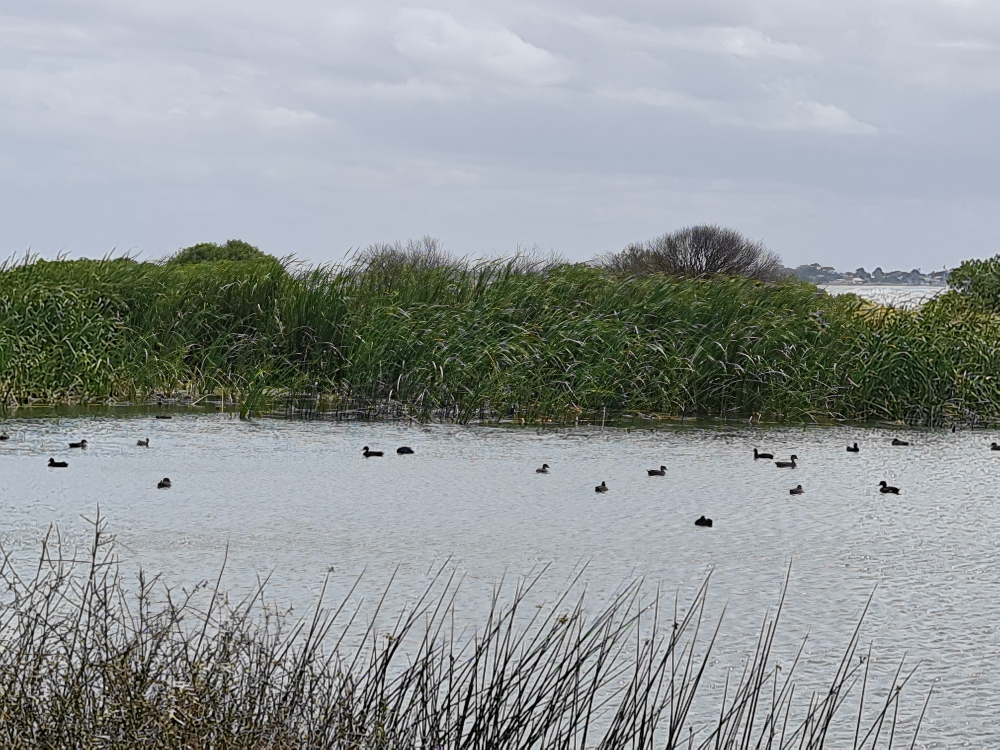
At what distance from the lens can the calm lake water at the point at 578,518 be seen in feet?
16.9

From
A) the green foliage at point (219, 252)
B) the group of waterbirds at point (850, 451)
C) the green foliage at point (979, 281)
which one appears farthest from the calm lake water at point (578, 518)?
the green foliage at point (219, 252)

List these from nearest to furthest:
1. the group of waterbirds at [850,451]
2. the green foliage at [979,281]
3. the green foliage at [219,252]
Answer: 1. the group of waterbirds at [850,451]
2. the green foliage at [979,281]
3. the green foliage at [219,252]

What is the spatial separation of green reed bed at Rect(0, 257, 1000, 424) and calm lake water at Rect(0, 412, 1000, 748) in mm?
1212

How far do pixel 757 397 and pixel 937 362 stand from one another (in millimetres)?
1926

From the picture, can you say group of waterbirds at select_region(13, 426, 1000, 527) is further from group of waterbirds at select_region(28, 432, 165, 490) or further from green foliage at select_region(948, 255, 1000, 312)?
green foliage at select_region(948, 255, 1000, 312)

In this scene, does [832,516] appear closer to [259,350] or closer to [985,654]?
[985,654]

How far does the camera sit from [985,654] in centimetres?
462

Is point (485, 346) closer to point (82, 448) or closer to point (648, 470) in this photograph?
point (648, 470)

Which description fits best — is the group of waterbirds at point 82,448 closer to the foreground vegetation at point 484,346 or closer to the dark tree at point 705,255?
the foreground vegetation at point 484,346

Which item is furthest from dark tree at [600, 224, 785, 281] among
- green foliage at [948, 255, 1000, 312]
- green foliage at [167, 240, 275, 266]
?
green foliage at [167, 240, 275, 266]

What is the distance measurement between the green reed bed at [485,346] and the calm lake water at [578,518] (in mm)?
1212

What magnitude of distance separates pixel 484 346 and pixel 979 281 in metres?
10.2

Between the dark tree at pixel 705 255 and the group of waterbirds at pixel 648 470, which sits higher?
the dark tree at pixel 705 255

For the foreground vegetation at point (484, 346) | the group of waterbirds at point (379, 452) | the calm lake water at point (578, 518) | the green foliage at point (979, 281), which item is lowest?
the calm lake water at point (578, 518)
